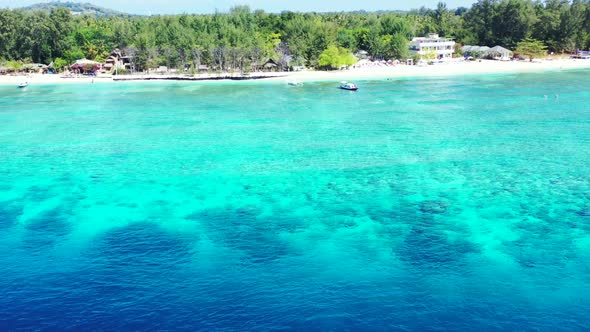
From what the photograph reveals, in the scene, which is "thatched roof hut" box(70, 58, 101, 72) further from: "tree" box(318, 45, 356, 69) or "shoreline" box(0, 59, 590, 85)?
"tree" box(318, 45, 356, 69)

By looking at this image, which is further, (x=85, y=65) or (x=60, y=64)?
(x=60, y=64)

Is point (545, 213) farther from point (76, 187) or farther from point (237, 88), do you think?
point (237, 88)

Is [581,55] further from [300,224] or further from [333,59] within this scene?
[300,224]

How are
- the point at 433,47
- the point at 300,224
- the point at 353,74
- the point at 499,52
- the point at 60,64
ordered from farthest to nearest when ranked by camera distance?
the point at 499,52 → the point at 433,47 → the point at 60,64 → the point at 353,74 → the point at 300,224

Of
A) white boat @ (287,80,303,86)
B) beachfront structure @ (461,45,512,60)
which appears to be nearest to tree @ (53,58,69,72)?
white boat @ (287,80,303,86)

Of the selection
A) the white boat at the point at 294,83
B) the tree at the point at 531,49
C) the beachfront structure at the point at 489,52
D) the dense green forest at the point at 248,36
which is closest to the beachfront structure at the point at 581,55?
the dense green forest at the point at 248,36

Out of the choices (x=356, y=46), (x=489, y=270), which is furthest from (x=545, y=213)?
(x=356, y=46)

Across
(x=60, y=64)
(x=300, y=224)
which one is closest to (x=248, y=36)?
(x=60, y=64)

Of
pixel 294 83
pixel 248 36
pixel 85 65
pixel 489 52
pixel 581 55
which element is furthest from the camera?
pixel 581 55
